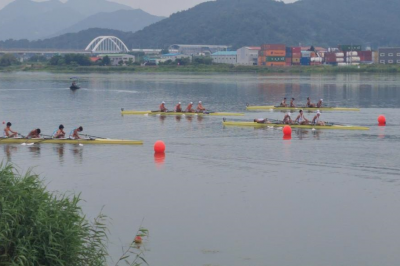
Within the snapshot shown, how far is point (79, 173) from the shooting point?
69.5ft

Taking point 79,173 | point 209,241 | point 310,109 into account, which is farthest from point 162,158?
point 310,109

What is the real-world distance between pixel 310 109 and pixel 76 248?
3120 centimetres

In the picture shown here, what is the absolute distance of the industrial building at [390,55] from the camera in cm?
12056

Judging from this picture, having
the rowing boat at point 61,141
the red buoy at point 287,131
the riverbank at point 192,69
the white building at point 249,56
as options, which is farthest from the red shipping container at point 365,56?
the rowing boat at point 61,141

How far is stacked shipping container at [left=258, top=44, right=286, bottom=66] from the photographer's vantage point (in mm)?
129875

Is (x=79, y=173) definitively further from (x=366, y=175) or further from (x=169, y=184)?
(x=366, y=175)

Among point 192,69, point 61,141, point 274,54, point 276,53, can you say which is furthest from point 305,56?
point 61,141

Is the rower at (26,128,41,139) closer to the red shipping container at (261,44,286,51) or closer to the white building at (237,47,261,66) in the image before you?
the red shipping container at (261,44,286,51)

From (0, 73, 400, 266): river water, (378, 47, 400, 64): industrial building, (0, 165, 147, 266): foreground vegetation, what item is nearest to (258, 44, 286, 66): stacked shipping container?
(378, 47, 400, 64): industrial building

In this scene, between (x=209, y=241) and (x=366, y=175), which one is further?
(x=366, y=175)

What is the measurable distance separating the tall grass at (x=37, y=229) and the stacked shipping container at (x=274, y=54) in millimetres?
121628

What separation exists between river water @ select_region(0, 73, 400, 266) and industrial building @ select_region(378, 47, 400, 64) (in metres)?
89.4

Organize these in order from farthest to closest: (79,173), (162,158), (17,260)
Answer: (162,158), (79,173), (17,260)

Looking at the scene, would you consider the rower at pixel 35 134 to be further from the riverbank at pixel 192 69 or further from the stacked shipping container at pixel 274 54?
the stacked shipping container at pixel 274 54
